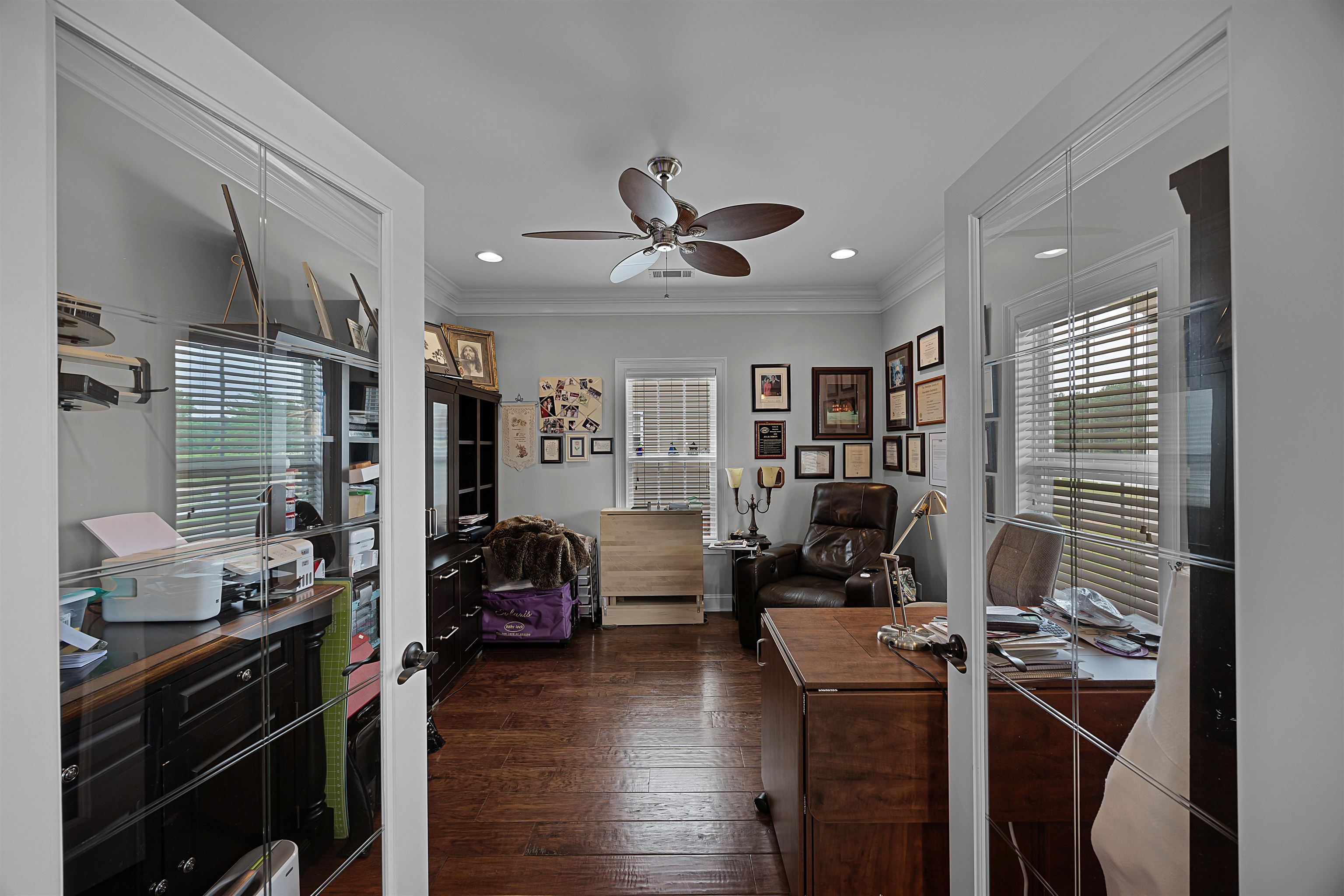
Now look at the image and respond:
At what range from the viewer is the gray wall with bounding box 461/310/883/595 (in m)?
4.77

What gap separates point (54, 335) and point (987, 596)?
152 centimetres

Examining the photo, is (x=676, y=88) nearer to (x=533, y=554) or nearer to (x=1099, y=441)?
(x=1099, y=441)

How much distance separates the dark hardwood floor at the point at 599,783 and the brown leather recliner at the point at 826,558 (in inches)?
16.2

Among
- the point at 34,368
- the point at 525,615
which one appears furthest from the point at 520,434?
the point at 34,368

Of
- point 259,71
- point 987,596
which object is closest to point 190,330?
point 259,71

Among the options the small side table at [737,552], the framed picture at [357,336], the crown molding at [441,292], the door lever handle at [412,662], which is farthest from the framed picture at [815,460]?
the framed picture at [357,336]

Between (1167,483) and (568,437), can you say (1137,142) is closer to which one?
(1167,483)

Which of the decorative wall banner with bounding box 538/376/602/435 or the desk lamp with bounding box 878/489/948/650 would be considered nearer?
the desk lamp with bounding box 878/489/948/650

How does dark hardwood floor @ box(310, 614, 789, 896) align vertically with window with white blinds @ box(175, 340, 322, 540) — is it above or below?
below

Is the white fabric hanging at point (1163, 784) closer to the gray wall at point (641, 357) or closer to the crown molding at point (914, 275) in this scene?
the crown molding at point (914, 275)

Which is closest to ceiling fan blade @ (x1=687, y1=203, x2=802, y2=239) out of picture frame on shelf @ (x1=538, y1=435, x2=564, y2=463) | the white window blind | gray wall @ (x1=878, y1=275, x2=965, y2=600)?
gray wall @ (x1=878, y1=275, x2=965, y2=600)

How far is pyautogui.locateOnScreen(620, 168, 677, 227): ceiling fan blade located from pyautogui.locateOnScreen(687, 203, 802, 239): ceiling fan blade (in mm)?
177

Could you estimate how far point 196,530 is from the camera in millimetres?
829

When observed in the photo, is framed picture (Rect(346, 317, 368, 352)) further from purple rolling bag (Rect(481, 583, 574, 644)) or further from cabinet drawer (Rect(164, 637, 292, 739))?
purple rolling bag (Rect(481, 583, 574, 644))
